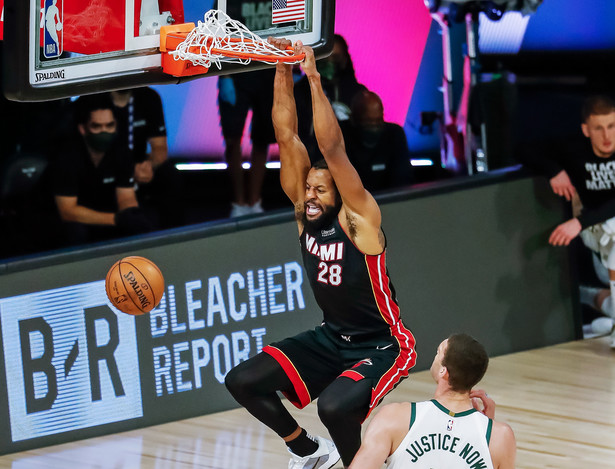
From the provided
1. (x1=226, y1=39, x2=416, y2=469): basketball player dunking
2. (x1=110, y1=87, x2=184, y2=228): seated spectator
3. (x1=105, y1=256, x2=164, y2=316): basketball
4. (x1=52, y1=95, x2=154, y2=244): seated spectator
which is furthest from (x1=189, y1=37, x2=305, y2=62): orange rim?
(x1=110, y1=87, x2=184, y2=228): seated spectator

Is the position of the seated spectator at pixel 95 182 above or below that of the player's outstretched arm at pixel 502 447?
above

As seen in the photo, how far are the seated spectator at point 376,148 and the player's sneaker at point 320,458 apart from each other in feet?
9.18

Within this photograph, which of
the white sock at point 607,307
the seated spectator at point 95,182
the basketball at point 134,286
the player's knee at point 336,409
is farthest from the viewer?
the white sock at point 607,307

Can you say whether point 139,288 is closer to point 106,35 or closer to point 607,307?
point 106,35

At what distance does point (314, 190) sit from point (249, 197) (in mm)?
2942

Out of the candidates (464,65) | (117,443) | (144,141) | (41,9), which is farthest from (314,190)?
(464,65)

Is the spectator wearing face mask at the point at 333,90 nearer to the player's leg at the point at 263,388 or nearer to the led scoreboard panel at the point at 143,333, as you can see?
the led scoreboard panel at the point at 143,333

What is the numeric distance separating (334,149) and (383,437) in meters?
1.74

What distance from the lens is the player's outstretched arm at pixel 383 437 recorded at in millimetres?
4191

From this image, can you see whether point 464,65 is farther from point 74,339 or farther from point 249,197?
point 74,339

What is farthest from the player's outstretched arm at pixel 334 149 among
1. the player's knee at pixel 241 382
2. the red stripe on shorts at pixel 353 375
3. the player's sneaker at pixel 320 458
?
the player's sneaker at pixel 320 458

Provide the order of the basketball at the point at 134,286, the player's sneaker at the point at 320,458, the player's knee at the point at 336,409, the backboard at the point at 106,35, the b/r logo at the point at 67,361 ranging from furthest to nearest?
the b/r logo at the point at 67,361
the basketball at the point at 134,286
the player's sneaker at the point at 320,458
the player's knee at the point at 336,409
the backboard at the point at 106,35

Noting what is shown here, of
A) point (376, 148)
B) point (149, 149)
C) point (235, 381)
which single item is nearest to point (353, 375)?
point (235, 381)

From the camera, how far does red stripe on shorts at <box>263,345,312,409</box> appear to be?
5.91 meters
